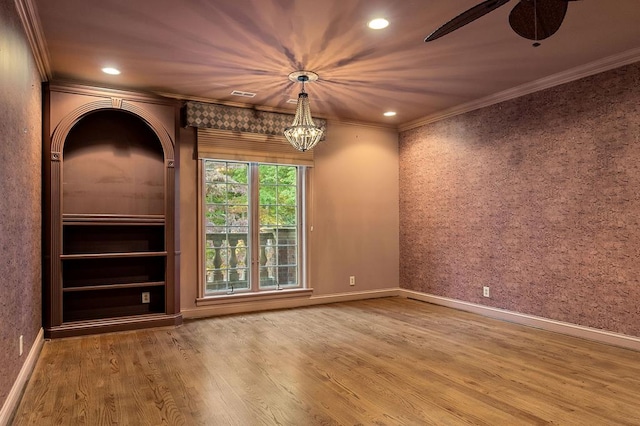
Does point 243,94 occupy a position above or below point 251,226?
above

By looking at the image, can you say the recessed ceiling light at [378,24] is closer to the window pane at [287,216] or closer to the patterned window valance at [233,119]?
the patterned window valance at [233,119]

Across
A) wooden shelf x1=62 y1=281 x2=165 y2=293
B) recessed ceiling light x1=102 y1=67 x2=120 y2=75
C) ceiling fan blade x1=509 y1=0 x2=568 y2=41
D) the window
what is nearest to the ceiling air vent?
the window

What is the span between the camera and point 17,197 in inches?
113

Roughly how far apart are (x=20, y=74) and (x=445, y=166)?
Answer: 4709 millimetres

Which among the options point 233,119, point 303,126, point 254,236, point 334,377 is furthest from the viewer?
point 254,236

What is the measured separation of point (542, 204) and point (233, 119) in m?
3.68

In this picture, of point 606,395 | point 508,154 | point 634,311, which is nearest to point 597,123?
point 508,154

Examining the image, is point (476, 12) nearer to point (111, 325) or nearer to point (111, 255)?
point (111, 255)

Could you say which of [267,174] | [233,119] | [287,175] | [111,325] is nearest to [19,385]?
[111,325]

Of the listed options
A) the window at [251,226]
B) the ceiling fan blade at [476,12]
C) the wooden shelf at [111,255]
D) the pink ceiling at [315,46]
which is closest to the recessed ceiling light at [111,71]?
the pink ceiling at [315,46]

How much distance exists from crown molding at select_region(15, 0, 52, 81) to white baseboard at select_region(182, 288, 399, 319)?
2.90m

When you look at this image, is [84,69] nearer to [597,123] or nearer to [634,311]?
[597,123]

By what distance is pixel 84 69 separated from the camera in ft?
13.4

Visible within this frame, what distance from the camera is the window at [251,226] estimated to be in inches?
208
